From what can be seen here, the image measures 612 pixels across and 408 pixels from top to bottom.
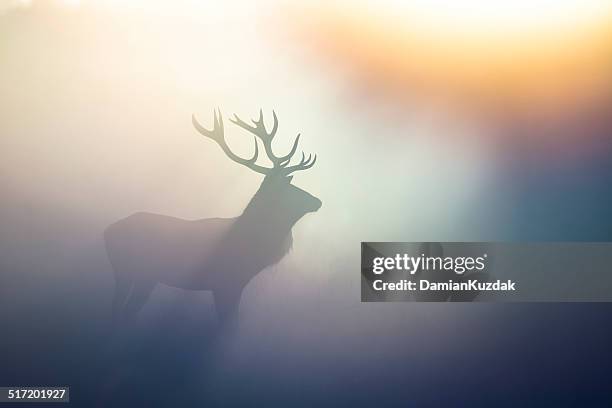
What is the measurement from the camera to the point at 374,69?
2.72 meters

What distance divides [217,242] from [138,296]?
0.41 meters

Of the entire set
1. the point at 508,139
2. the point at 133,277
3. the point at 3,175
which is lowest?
the point at 133,277

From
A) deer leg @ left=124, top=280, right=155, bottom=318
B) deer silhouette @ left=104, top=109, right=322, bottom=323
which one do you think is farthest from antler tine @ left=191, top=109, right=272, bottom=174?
deer leg @ left=124, top=280, right=155, bottom=318

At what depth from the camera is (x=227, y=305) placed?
2703 millimetres

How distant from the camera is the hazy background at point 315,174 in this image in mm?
2689

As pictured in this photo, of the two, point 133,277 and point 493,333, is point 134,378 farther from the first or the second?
point 493,333

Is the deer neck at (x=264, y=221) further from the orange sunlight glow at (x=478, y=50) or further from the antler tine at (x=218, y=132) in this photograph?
the orange sunlight glow at (x=478, y=50)

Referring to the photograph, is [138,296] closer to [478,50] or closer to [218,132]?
[218,132]

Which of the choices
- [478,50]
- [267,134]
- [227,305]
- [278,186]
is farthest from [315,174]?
[478,50]

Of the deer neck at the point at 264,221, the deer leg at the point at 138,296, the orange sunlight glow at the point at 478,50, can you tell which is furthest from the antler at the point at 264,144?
the deer leg at the point at 138,296

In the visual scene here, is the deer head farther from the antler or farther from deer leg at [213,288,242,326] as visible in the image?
deer leg at [213,288,242,326]

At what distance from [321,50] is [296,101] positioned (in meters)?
0.24

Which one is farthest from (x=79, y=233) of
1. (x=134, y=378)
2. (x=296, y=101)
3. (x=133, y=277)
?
(x=296, y=101)

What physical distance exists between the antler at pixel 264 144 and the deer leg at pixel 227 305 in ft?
1.76
